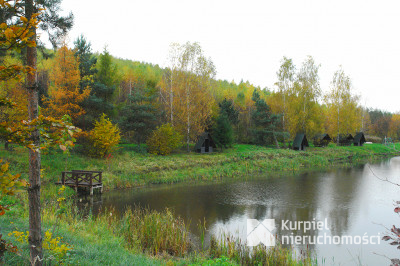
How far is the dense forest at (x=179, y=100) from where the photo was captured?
22812 millimetres

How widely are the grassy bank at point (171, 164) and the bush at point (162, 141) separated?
0.91 m

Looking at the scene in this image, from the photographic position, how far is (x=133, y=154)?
2539 centimetres

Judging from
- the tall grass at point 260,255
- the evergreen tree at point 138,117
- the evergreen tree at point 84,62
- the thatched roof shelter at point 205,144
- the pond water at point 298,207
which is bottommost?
the pond water at point 298,207

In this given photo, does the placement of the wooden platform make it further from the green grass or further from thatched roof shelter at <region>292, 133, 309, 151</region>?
thatched roof shelter at <region>292, 133, 309, 151</region>

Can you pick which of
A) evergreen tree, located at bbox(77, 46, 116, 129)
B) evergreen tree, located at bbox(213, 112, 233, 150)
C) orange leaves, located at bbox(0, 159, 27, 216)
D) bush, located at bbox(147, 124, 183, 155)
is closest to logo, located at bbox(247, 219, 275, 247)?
orange leaves, located at bbox(0, 159, 27, 216)

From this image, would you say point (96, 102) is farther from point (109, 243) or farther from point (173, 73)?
point (109, 243)

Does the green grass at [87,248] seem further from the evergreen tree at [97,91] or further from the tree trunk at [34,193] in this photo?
the evergreen tree at [97,91]

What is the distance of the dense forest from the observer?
74.8 feet

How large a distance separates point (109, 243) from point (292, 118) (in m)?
36.6

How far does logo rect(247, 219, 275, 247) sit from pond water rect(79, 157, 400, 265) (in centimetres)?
24

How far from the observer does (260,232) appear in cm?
1057

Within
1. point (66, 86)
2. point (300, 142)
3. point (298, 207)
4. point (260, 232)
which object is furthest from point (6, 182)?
point (300, 142)

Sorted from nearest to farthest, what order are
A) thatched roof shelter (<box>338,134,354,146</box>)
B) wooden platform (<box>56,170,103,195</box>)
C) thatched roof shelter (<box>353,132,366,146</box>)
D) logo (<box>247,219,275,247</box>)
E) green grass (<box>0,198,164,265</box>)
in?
green grass (<box>0,198,164,265</box>) → logo (<box>247,219,275,247</box>) → wooden platform (<box>56,170,103,195</box>) → thatched roof shelter (<box>338,134,354,146</box>) → thatched roof shelter (<box>353,132,366,146</box>)

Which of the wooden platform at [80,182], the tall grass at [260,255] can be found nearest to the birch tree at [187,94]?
the wooden platform at [80,182]
